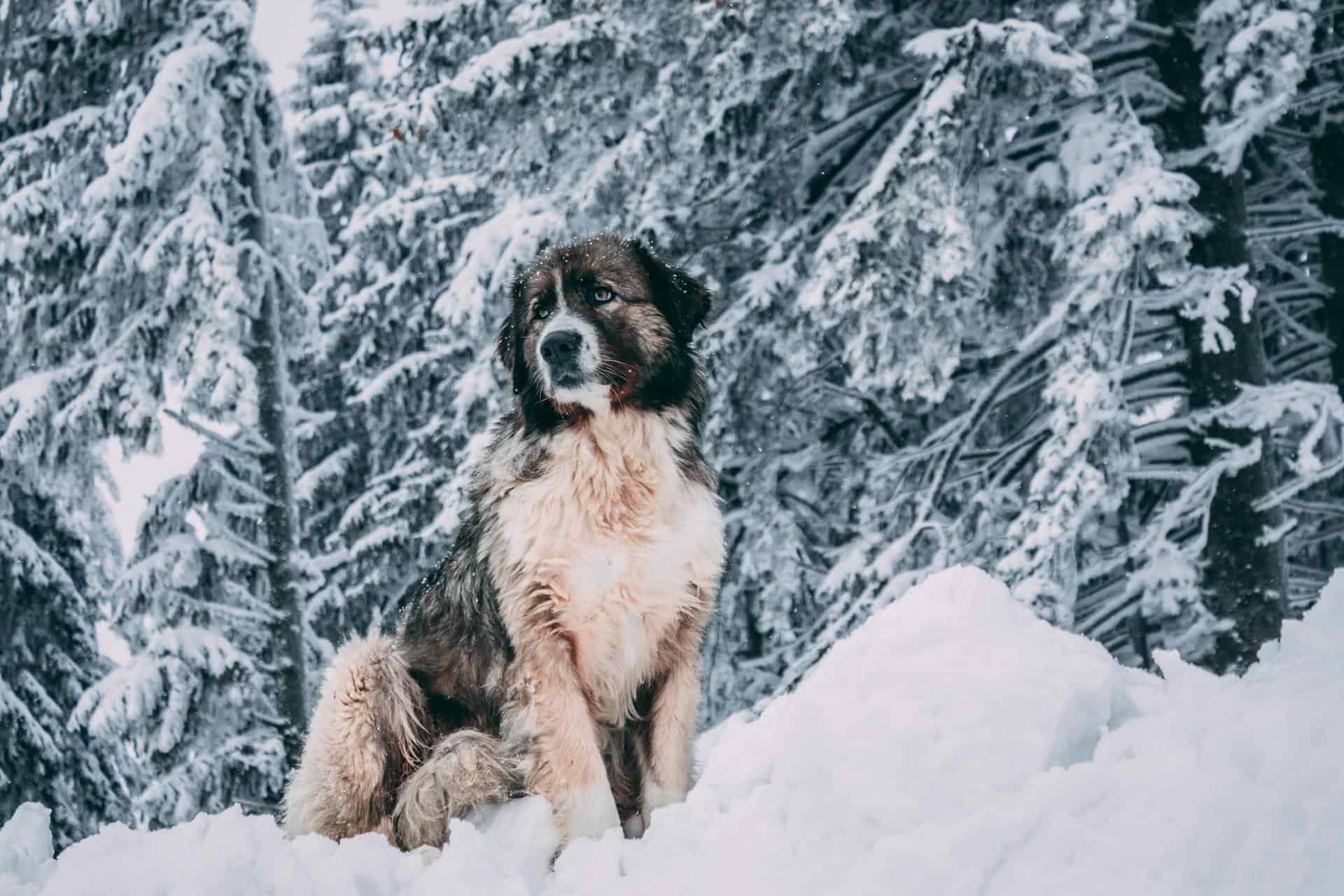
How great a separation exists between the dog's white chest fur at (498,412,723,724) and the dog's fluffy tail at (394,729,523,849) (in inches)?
14.7

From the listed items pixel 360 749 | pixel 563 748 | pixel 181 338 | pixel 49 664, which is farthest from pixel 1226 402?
pixel 49 664

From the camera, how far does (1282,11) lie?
272 inches

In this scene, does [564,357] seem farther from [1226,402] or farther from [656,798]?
[1226,402]

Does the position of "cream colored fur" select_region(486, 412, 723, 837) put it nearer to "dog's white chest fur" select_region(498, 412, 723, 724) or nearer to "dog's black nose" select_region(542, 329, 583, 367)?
"dog's white chest fur" select_region(498, 412, 723, 724)

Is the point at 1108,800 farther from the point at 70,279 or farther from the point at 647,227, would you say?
the point at 70,279

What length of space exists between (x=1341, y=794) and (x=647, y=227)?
7.79m

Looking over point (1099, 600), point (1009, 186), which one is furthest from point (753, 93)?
point (1099, 600)

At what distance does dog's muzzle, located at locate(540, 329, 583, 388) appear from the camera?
3.49 meters

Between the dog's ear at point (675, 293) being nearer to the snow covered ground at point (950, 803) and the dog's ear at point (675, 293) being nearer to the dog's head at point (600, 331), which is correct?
the dog's head at point (600, 331)

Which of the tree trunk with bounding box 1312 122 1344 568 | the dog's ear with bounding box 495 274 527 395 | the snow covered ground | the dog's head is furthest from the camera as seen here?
the tree trunk with bounding box 1312 122 1344 568

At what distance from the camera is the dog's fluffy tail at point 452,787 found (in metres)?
3.20

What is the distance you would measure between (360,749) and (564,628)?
80 centimetres

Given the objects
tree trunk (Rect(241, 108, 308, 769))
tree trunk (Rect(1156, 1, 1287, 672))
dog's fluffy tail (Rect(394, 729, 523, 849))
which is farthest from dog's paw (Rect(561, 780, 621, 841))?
tree trunk (Rect(241, 108, 308, 769))

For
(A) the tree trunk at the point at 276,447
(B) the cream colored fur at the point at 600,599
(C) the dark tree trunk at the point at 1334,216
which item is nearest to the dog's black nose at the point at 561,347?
(B) the cream colored fur at the point at 600,599
